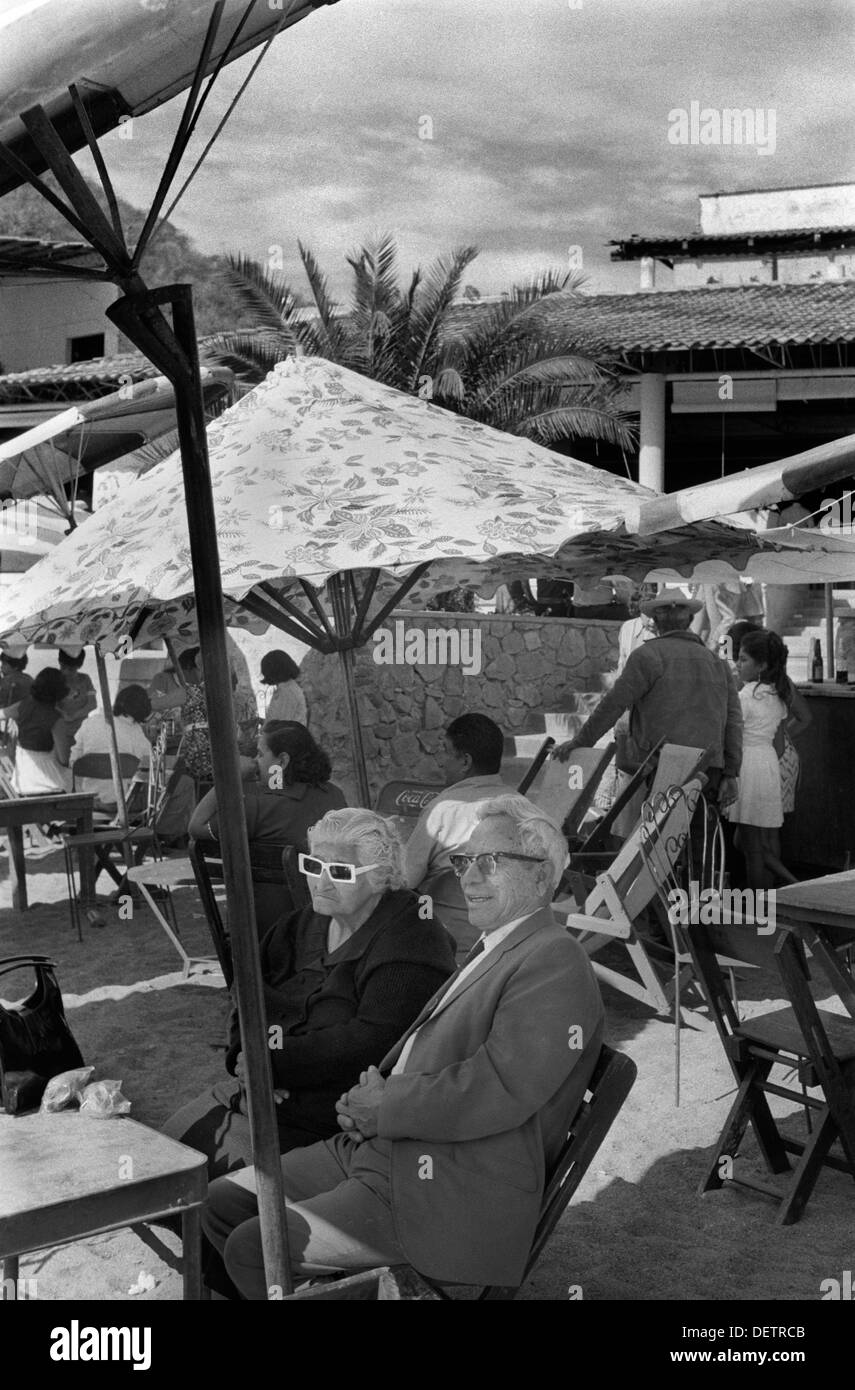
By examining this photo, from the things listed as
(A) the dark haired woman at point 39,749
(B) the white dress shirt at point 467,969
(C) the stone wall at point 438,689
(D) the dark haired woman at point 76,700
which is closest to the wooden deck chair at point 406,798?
(A) the dark haired woman at point 39,749

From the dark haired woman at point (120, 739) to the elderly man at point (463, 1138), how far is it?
699cm

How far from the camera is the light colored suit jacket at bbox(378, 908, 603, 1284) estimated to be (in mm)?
2480

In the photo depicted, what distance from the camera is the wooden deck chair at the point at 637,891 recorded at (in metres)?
5.21

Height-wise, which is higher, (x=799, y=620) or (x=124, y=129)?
(x=124, y=129)

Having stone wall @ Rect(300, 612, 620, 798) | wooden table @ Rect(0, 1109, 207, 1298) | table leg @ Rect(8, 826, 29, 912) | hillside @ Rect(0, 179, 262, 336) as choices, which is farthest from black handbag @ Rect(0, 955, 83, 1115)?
hillside @ Rect(0, 179, 262, 336)

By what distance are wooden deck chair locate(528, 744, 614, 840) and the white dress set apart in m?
0.76

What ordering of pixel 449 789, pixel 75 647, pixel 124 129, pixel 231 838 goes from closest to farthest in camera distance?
pixel 231 838 < pixel 124 129 < pixel 449 789 < pixel 75 647

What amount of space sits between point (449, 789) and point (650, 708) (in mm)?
1889

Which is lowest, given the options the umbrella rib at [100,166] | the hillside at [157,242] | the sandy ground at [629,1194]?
the sandy ground at [629,1194]

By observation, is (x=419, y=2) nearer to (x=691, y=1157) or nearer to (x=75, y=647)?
(x=691, y=1157)

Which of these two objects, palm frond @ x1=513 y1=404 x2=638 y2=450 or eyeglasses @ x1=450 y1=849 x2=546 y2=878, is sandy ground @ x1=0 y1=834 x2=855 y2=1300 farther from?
palm frond @ x1=513 y1=404 x2=638 y2=450

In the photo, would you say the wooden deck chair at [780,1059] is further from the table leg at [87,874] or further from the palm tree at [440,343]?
the palm tree at [440,343]
